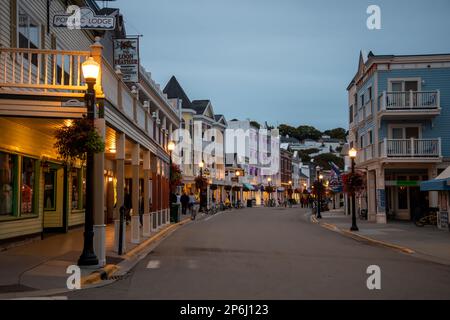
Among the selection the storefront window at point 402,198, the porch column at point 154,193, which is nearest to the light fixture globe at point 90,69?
the porch column at point 154,193

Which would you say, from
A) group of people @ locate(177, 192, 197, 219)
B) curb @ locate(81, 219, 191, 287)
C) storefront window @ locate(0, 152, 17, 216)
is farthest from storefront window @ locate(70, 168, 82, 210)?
group of people @ locate(177, 192, 197, 219)

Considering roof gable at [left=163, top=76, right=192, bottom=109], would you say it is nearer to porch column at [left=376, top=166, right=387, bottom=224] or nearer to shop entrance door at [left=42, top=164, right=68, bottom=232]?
porch column at [left=376, top=166, right=387, bottom=224]

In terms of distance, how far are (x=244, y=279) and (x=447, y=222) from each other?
63.8ft

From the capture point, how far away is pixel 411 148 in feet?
107

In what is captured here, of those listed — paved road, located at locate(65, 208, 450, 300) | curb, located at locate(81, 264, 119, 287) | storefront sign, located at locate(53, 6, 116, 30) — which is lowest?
paved road, located at locate(65, 208, 450, 300)

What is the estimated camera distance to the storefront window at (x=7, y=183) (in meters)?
16.2

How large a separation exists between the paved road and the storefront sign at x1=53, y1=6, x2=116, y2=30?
23.3 ft

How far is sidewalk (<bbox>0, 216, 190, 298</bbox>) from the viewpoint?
10426mm

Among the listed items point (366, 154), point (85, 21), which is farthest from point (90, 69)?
point (366, 154)

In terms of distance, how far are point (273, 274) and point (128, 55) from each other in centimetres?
1344

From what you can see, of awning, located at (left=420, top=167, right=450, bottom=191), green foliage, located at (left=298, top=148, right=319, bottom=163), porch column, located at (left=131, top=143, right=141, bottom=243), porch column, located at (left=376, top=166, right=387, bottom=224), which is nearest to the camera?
→ porch column, located at (left=131, top=143, right=141, bottom=243)

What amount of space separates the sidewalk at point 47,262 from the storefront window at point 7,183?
1209 millimetres

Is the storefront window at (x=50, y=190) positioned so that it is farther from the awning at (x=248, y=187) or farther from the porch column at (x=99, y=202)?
the awning at (x=248, y=187)
